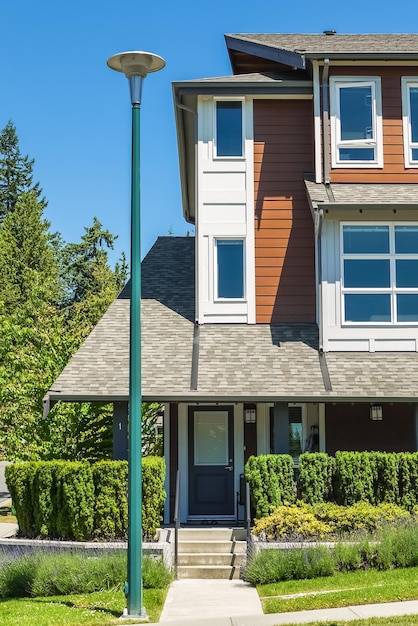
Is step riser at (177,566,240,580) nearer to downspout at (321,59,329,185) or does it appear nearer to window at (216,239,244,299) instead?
window at (216,239,244,299)

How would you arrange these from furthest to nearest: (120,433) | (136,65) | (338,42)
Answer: (338,42) < (120,433) < (136,65)

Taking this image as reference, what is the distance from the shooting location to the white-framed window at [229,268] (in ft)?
54.9

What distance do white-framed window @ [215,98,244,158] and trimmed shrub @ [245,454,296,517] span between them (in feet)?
22.9

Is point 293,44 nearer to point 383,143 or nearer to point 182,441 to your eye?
point 383,143

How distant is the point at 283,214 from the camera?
16938mm

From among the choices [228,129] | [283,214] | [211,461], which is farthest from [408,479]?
[228,129]

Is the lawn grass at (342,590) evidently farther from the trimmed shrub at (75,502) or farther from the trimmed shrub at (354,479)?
the trimmed shrub at (75,502)

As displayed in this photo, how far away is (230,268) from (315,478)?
5270 mm

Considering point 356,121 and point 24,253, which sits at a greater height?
point 24,253

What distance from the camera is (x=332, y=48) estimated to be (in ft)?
57.0

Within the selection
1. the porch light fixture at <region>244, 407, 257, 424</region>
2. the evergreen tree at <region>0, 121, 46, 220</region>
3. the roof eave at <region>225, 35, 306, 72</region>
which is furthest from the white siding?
the evergreen tree at <region>0, 121, 46, 220</region>

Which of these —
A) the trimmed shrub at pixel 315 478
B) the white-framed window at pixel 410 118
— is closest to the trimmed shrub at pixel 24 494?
the trimmed shrub at pixel 315 478

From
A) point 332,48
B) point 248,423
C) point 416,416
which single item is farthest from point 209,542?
point 332,48

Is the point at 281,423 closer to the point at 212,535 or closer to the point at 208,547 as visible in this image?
the point at 212,535
